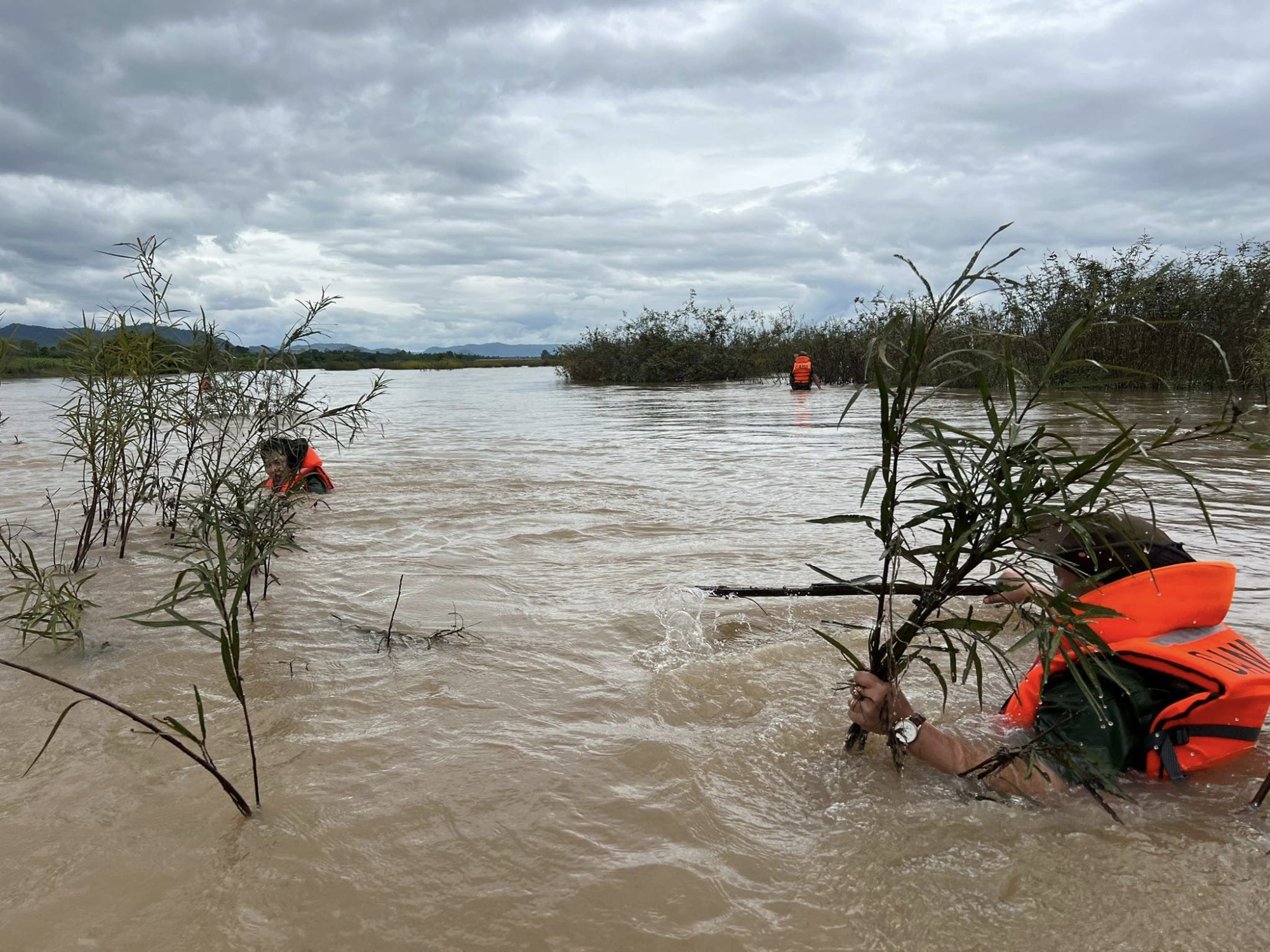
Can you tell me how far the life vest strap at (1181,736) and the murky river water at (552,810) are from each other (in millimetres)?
121

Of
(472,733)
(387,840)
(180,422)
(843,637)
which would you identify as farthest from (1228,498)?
(180,422)

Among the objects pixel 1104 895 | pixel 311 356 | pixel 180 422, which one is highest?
pixel 311 356

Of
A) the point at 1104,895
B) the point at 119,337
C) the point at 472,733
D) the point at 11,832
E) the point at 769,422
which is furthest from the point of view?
the point at 769,422

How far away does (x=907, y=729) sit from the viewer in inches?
115

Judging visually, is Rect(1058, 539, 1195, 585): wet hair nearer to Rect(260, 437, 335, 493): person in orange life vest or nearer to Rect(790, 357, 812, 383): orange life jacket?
Rect(260, 437, 335, 493): person in orange life vest

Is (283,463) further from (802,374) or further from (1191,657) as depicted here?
(802,374)

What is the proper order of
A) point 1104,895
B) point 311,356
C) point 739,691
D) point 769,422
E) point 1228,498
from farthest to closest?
1. point 769,422
2. point 1228,498
3. point 311,356
4. point 739,691
5. point 1104,895

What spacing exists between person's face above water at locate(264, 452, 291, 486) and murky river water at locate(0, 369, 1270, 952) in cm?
78

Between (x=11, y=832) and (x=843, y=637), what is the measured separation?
378 centimetres

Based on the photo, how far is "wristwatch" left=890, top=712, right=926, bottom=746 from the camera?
9.53 feet

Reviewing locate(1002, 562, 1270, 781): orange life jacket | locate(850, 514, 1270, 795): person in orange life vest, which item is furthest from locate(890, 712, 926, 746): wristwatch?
locate(1002, 562, 1270, 781): orange life jacket

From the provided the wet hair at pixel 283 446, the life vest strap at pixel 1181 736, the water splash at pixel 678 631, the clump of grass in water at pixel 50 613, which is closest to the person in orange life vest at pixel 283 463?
the wet hair at pixel 283 446

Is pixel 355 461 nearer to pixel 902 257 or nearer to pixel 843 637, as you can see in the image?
pixel 843 637

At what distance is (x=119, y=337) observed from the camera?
17.7 ft
